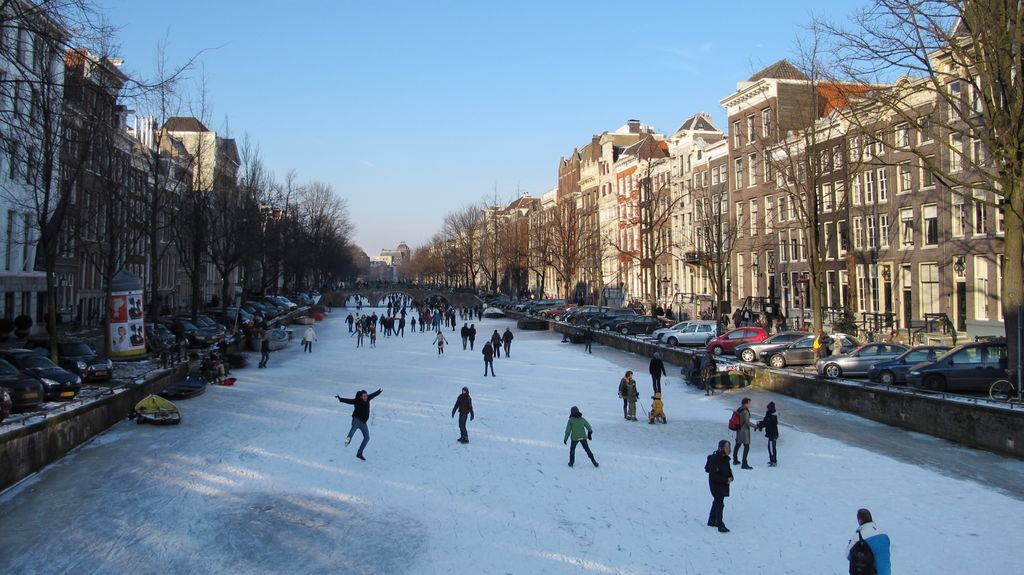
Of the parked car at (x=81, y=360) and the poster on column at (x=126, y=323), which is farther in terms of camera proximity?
the poster on column at (x=126, y=323)

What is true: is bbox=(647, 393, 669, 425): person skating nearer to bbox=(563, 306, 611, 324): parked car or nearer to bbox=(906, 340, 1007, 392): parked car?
bbox=(906, 340, 1007, 392): parked car

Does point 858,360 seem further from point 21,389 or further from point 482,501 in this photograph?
point 21,389

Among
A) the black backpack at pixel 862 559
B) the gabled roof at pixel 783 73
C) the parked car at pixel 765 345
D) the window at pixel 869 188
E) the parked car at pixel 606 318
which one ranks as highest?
the gabled roof at pixel 783 73

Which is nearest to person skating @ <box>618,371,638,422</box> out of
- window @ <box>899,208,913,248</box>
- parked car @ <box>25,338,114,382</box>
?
parked car @ <box>25,338,114,382</box>

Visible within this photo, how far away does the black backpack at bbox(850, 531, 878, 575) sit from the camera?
779cm

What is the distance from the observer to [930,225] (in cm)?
3728

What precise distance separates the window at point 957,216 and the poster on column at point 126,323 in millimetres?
38417

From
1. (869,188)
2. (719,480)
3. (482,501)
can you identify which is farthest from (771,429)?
(869,188)

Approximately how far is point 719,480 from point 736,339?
23383 mm

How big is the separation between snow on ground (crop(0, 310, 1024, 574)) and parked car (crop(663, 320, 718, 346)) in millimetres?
16920

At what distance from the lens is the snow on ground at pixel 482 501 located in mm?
10914

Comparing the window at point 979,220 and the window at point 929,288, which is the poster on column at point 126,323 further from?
the window at point 979,220

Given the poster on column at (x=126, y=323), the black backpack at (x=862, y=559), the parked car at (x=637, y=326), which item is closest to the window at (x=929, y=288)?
the parked car at (x=637, y=326)

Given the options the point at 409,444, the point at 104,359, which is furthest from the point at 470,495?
the point at 104,359
